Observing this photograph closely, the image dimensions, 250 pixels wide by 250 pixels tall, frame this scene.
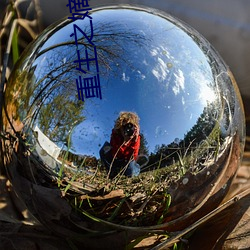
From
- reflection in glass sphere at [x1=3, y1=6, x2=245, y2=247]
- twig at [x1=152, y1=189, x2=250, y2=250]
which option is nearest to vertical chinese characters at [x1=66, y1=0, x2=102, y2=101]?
reflection in glass sphere at [x1=3, y1=6, x2=245, y2=247]

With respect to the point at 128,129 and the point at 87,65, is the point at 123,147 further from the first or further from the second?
the point at 87,65

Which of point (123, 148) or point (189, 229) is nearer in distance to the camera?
point (123, 148)

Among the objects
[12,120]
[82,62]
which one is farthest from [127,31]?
[12,120]

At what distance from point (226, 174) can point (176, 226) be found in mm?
178

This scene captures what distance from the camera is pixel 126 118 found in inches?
53.6

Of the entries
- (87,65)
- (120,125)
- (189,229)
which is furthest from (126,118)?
(189,229)

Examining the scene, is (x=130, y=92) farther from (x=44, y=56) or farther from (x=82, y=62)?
(x=44, y=56)

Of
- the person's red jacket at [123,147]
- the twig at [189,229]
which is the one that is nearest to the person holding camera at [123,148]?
the person's red jacket at [123,147]

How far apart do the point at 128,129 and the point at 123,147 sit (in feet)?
0.14

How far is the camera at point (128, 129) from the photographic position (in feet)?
4.47

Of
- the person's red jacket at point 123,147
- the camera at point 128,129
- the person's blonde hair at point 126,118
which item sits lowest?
the person's red jacket at point 123,147

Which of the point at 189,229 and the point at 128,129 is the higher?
the point at 128,129

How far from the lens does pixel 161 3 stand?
263cm

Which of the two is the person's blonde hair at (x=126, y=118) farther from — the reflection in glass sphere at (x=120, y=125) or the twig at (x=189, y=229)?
the twig at (x=189, y=229)
